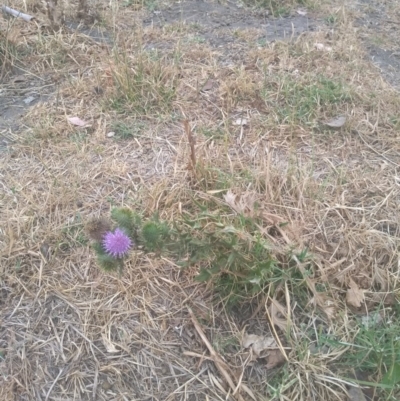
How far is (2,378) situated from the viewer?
158 cm

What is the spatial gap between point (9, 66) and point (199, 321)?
1.85 metres

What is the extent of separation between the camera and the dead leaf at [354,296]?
1701 millimetres

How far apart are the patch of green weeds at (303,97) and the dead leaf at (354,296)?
34.8 inches

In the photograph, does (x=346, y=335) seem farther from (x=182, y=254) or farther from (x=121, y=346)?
(x=121, y=346)

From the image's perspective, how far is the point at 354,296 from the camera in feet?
5.61

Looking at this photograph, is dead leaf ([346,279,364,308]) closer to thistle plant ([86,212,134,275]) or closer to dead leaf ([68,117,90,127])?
thistle plant ([86,212,134,275])

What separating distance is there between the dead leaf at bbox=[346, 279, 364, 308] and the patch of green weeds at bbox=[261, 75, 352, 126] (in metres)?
0.88

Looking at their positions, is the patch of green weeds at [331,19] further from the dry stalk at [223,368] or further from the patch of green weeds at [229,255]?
the dry stalk at [223,368]

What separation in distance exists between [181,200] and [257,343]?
1.98ft

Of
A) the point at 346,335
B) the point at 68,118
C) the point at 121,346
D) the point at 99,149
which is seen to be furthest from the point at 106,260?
the point at 68,118

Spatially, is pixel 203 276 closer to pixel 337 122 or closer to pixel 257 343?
pixel 257 343

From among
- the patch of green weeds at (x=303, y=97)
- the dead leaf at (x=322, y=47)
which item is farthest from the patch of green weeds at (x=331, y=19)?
the patch of green weeds at (x=303, y=97)

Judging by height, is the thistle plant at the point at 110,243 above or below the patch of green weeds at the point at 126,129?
above

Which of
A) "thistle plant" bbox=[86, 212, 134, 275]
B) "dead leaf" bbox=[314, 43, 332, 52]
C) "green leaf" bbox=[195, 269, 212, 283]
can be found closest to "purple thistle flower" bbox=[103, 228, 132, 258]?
"thistle plant" bbox=[86, 212, 134, 275]
